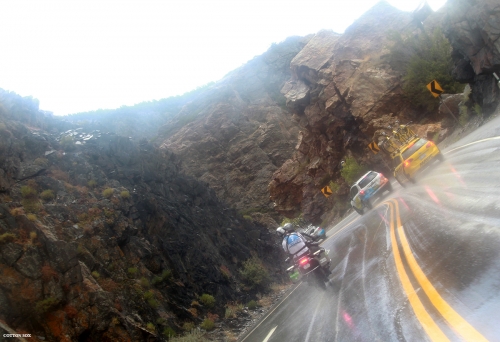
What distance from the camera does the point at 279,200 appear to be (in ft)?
185

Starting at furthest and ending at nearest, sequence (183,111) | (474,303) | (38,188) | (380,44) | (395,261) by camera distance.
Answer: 1. (183,111)
2. (380,44)
3. (38,188)
4. (395,261)
5. (474,303)

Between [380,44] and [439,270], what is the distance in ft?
122

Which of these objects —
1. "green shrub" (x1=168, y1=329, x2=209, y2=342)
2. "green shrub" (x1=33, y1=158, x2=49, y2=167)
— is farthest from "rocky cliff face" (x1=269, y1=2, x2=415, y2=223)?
"green shrub" (x1=33, y1=158, x2=49, y2=167)

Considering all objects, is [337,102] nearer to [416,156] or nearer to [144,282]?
[416,156]

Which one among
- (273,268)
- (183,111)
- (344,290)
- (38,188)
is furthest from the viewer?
(183,111)

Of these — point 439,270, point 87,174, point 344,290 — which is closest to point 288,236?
point 344,290

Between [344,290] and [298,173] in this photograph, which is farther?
[298,173]

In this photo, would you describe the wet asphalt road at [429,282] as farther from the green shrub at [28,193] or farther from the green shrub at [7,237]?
the green shrub at [28,193]

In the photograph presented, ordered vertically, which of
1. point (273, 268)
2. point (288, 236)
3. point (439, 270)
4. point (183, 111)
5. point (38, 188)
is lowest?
point (273, 268)

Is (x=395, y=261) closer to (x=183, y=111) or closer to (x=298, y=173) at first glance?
(x=298, y=173)

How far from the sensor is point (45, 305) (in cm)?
1109

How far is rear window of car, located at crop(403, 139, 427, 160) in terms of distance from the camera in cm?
1705

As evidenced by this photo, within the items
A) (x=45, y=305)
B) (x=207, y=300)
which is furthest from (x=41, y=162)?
(x=45, y=305)

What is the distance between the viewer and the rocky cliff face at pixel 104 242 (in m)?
11.7
